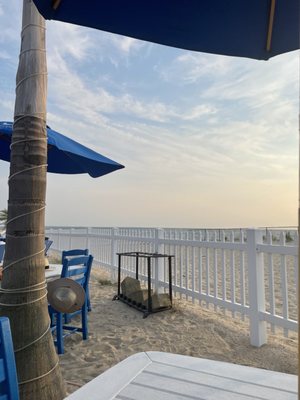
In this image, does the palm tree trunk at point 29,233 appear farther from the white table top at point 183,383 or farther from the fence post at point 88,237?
the fence post at point 88,237

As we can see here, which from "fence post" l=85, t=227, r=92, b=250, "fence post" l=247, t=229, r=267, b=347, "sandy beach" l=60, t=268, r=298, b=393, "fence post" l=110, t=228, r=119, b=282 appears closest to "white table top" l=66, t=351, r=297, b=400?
"sandy beach" l=60, t=268, r=298, b=393

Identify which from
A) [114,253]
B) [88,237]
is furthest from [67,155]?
[88,237]

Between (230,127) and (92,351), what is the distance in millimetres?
5865

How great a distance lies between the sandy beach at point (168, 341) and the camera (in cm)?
286

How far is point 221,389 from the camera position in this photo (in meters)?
1.15

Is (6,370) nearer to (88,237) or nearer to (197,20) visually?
(197,20)

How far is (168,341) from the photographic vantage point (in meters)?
3.41

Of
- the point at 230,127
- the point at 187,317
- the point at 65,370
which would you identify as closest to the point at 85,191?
the point at 230,127

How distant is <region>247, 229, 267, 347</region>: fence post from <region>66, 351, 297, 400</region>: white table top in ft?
7.24

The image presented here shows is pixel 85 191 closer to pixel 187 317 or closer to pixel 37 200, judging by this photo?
pixel 187 317

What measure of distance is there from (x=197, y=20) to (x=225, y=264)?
3.18 m

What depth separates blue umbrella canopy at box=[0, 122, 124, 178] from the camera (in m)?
3.36

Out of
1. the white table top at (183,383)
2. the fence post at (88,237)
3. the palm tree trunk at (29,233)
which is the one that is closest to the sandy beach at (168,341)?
the palm tree trunk at (29,233)

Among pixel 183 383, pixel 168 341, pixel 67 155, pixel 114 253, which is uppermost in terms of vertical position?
pixel 67 155
